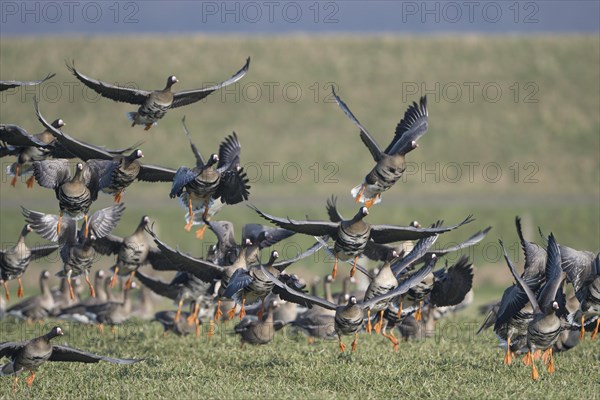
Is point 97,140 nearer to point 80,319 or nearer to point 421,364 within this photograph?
point 80,319

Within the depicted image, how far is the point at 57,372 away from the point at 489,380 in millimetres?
5738

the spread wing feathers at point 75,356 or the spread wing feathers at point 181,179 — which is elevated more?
the spread wing feathers at point 181,179

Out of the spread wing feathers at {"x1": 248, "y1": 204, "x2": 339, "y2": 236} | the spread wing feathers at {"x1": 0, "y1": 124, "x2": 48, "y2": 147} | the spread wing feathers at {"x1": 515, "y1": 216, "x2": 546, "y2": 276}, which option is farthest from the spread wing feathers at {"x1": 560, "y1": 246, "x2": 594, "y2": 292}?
the spread wing feathers at {"x1": 0, "y1": 124, "x2": 48, "y2": 147}

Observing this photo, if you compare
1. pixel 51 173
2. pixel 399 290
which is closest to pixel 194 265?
pixel 51 173

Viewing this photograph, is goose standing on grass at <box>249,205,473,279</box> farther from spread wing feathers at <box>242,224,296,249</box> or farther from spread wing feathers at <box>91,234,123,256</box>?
spread wing feathers at <box>91,234,123,256</box>

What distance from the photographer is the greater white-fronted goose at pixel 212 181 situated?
13.2m

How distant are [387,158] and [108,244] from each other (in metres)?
5.00

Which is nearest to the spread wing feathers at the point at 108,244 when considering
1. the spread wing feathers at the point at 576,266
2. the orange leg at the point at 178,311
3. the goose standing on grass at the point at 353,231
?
the orange leg at the point at 178,311

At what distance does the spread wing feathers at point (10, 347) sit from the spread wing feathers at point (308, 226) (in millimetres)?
3428

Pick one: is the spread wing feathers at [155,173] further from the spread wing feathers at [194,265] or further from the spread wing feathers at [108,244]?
the spread wing feathers at [108,244]

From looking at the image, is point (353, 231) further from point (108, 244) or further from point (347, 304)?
point (108, 244)

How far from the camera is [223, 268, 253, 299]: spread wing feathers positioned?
1279cm

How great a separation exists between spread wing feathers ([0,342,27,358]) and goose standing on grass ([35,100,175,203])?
265 cm

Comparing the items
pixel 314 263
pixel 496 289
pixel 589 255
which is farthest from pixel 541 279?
pixel 314 263
